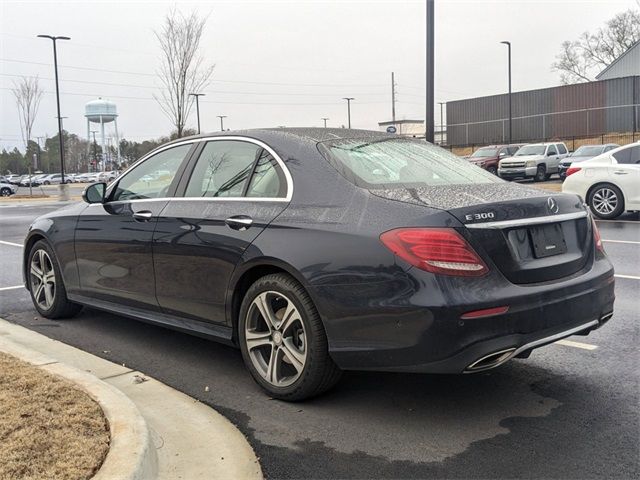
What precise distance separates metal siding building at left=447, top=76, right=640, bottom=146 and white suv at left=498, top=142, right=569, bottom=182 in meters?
20.3

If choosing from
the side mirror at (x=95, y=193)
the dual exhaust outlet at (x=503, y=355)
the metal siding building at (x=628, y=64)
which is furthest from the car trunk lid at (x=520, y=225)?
the metal siding building at (x=628, y=64)

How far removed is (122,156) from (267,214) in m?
110

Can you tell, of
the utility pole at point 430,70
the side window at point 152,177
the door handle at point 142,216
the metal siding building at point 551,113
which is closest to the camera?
the door handle at point 142,216

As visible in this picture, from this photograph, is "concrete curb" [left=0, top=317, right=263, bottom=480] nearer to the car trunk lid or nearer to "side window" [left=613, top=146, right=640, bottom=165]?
the car trunk lid

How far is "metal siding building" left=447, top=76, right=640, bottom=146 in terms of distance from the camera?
4684cm

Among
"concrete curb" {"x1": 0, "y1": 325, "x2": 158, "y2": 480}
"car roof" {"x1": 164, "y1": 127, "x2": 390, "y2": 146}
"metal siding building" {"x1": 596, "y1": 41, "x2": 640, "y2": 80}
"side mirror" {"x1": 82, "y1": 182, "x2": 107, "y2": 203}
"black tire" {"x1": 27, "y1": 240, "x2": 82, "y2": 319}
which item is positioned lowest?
"concrete curb" {"x1": 0, "y1": 325, "x2": 158, "y2": 480}

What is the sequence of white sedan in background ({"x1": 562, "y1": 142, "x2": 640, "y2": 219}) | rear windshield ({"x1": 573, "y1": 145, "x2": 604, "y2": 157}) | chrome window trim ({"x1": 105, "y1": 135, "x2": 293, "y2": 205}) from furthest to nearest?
rear windshield ({"x1": 573, "y1": 145, "x2": 604, "y2": 157}), white sedan in background ({"x1": 562, "y1": 142, "x2": 640, "y2": 219}), chrome window trim ({"x1": 105, "y1": 135, "x2": 293, "y2": 205})

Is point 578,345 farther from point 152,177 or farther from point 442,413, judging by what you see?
point 152,177

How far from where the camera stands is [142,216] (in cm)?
476

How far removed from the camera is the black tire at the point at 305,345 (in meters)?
3.60

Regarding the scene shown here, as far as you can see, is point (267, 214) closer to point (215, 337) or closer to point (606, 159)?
→ point (215, 337)

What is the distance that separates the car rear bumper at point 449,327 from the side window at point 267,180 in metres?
0.84

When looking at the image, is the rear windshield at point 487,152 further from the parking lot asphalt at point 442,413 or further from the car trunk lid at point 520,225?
the car trunk lid at point 520,225

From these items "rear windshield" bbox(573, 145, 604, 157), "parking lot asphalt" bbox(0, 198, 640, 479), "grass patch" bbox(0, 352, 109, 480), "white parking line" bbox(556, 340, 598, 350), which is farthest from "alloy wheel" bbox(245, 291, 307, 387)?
"rear windshield" bbox(573, 145, 604, 157)
